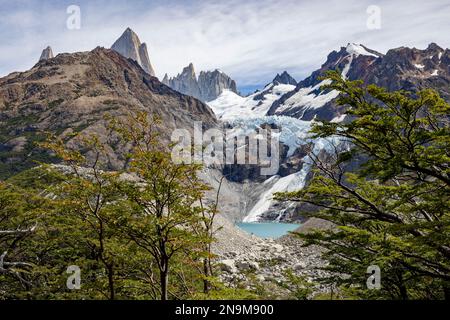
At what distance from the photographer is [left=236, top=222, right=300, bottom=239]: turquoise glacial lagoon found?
140750 millimetres

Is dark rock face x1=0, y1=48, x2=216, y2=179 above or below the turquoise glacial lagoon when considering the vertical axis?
above

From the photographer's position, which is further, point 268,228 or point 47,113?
point 47,113

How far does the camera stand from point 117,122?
44.2 feet

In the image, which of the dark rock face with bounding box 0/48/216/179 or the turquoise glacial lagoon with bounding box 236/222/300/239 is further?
the dark rock face with bounding box 0/48/216/179

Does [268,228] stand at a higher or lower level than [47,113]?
lower

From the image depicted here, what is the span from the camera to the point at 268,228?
162m

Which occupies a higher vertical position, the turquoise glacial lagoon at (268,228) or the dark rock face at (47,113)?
the dark rock face at (47,113)

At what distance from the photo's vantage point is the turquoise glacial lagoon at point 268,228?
14075 centimetres

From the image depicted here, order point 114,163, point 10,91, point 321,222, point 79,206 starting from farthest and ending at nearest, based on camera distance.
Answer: point 10,91
point 114,163
point 321,222
point 79,206

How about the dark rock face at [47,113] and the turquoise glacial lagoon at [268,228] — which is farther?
the dark rock face at [47,113]

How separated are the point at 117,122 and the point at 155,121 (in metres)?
1.33
